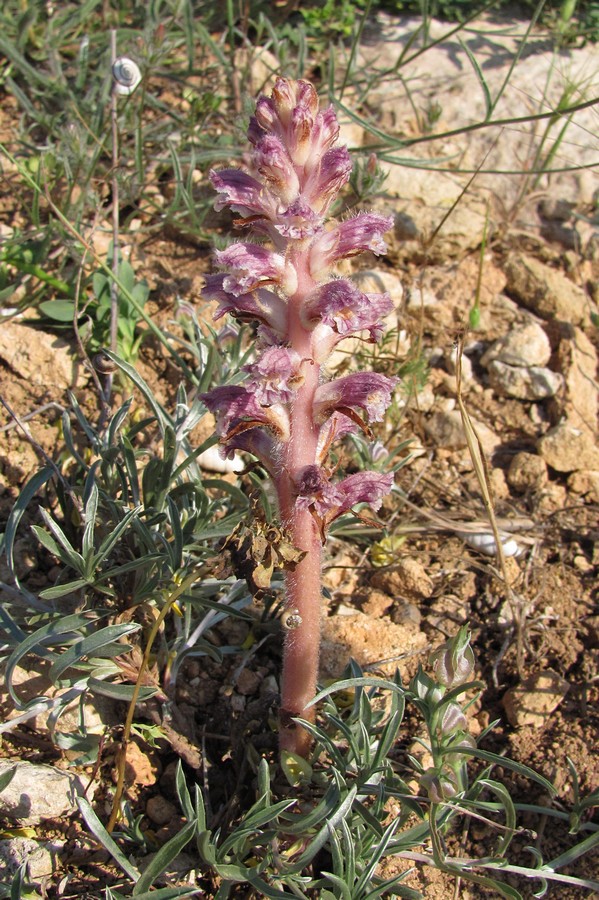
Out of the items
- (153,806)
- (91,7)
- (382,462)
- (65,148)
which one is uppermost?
(91,7)

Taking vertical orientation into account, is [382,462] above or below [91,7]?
below

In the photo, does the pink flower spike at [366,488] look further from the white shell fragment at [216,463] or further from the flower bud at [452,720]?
the white shell fragment at [216,463]

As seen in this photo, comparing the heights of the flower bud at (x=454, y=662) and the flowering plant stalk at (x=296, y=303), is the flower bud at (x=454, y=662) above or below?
below

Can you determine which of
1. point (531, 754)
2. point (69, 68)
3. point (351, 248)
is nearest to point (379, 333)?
point (351, 248)

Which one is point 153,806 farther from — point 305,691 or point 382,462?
point 382,462

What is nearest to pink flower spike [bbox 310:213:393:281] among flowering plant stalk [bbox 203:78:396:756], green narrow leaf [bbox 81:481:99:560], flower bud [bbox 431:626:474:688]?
flowering plant stalk [bbox 203:78:396:756]

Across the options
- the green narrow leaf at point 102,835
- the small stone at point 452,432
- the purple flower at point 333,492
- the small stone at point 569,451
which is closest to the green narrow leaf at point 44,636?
the green narrow leaf at point 102,835
